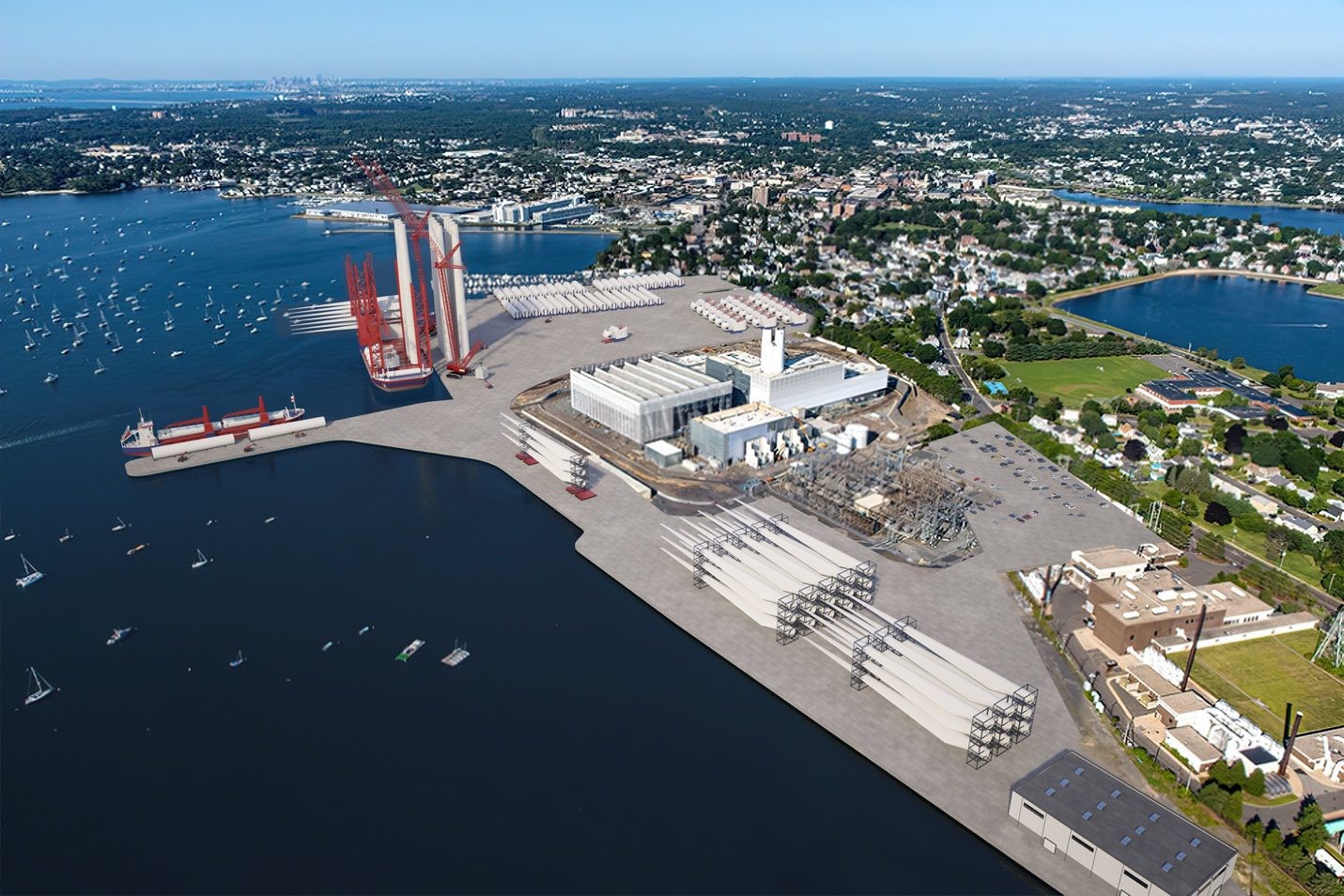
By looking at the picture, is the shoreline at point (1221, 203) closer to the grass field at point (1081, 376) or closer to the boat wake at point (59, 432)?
the grass field at point (1081, 376)

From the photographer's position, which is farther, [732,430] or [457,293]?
[457,293]

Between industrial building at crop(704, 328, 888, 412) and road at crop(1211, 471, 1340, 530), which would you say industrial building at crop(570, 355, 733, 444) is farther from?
road at crop(1211, 471, 1340, 530)

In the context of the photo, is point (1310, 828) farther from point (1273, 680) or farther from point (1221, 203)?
point (1221, 203)

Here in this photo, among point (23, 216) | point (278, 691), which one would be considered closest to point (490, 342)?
point (278, 691)

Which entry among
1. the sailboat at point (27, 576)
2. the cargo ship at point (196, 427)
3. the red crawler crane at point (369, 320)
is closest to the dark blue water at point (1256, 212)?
the red crawler crane at point (369, 320)

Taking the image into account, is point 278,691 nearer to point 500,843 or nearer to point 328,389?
point 500,843

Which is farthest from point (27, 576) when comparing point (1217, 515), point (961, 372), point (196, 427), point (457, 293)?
point (961, 372)

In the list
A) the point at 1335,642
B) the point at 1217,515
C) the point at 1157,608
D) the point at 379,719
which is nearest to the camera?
the point at 379,719
